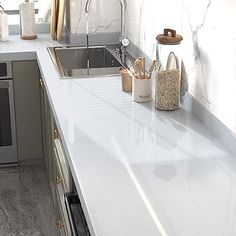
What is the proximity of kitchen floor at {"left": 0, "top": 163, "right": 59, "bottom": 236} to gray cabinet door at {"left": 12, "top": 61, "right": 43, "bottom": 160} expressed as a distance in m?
0.13

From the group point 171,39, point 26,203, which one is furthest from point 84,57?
point 171,39

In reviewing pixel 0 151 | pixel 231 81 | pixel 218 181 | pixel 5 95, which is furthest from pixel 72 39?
pixel 218 181

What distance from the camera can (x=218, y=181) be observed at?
151 centimetres

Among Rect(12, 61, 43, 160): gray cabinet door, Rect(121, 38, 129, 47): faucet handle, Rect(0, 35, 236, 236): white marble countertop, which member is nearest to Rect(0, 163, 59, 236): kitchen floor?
Rect(12, 61, 43, 160): gray cabinet door

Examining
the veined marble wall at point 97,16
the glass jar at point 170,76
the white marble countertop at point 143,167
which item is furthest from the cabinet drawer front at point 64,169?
the veined marble wall at point 97,16

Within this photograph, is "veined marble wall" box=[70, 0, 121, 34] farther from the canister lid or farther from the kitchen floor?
the canister lid

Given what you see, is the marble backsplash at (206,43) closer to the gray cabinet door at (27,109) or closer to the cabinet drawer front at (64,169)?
the cabinet drawer front at (64,169)

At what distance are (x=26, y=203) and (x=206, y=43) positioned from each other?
66.3 inches

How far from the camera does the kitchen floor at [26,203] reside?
2866mm

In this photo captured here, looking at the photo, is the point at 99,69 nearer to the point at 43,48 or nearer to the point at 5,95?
the point at 43,48

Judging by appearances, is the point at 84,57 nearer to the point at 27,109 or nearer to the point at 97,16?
the point at 97,16

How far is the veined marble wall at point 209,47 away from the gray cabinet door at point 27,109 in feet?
3.54

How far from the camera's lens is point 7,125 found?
11.0 ft

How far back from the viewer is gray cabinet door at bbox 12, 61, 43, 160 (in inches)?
128
